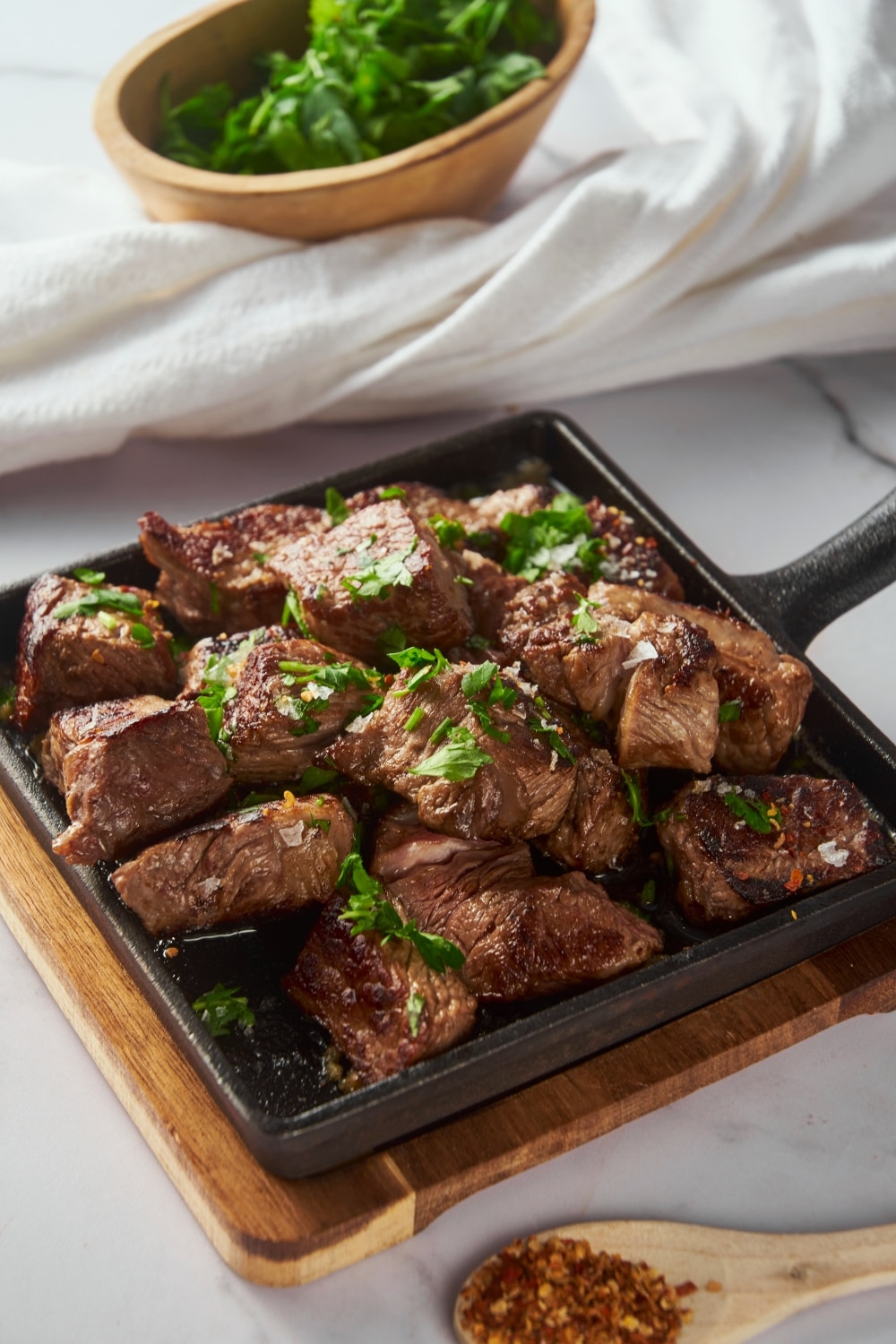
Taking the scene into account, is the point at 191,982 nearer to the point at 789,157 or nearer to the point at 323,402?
the point at 323,402

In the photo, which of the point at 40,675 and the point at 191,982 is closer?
the point at 191,982

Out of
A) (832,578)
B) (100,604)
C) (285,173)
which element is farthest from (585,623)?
(285,173)

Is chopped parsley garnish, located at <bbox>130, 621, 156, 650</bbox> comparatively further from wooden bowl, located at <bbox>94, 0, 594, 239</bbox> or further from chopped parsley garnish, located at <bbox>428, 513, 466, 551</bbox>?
wooden bowl, located at <bbox>94, 0, 594, 239</bbox>

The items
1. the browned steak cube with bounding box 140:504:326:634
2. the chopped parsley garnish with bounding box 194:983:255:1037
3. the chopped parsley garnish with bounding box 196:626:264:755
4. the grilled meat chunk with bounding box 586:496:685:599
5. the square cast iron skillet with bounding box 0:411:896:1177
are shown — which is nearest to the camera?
the square cast iron skillet with bounding box 0:411:896:1177

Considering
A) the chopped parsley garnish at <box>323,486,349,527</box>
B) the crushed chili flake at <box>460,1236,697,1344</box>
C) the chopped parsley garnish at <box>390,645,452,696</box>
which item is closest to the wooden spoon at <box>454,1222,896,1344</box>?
the crushed chili flake at <box>460,1236,697,1344</box>

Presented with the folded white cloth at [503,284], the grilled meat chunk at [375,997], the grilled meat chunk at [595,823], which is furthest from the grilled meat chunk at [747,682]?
the folded white cloth at [503,284]

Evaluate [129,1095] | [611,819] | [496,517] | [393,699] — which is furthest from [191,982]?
[496,517]
